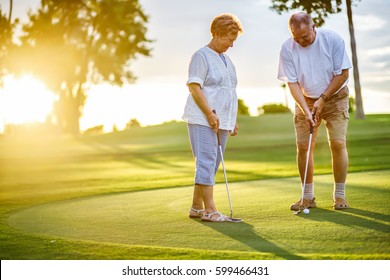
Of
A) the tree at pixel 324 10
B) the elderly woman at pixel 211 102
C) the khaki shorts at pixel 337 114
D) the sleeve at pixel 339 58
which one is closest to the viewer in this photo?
the elderly woman at pixel 211 102

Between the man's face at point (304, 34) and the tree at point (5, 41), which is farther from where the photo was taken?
the tree at point (5, 41)

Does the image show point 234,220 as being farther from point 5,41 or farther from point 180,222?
point 5,41

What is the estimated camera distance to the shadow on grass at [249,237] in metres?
3.81

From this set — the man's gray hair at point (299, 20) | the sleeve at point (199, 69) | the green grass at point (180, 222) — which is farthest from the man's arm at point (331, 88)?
the sleeve at point (199, 69)

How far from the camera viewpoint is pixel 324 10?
56.3ft

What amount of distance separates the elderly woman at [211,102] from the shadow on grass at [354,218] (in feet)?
2.32

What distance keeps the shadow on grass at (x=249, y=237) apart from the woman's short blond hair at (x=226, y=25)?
1397mm

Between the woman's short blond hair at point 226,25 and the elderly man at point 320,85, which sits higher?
the woman's short blond hair at point 226,25

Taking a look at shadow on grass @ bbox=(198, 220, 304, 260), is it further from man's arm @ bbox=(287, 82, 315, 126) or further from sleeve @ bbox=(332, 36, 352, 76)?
sleeve @ bbox=(332, 36, 352, 76)

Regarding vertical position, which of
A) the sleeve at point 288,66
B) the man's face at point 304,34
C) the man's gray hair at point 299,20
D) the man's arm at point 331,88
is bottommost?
the man's arm at point 331,88

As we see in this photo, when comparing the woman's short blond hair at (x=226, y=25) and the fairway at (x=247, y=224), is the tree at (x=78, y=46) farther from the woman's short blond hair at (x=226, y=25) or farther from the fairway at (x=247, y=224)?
the woman's short blond hair at (x=226, y=25)

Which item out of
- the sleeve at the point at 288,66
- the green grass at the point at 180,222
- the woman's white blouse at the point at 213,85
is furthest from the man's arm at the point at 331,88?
the green grass at the point at 180,222

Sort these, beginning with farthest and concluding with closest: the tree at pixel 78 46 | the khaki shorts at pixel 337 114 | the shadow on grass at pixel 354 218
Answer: the tree at pixel 78 46
the khaki shorts at pixel 337 114
the shadow on grass at pixel 354 218

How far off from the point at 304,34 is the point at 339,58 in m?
0.36
